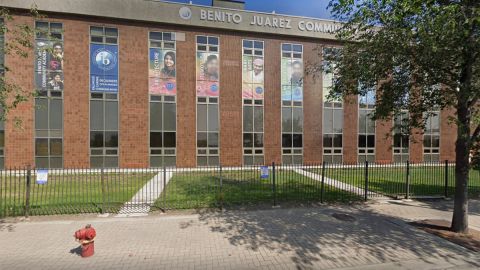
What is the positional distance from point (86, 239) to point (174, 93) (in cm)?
1693

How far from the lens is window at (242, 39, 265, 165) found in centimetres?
2280

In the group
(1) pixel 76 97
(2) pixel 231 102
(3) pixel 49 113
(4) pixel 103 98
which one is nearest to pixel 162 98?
(4) pixel 103 98

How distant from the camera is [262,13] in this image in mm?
22812

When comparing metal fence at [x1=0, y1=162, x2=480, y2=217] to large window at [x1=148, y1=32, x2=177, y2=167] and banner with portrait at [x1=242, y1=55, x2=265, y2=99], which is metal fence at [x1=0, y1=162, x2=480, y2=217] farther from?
banner with portrait at [x1=242, y1=55, x2=265, y2=99]

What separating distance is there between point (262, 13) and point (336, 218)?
18437mm

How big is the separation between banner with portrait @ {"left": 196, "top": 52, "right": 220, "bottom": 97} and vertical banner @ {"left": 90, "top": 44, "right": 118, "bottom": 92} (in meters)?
5.74

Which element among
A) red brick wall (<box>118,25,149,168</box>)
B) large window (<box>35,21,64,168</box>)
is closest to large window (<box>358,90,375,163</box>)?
red brick wall (<box>118,25,149,168</box>)

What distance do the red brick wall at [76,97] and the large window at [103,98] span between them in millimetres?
364

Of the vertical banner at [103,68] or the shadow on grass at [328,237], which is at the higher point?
the vertical banner at [103,68]

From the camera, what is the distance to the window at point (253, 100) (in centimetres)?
2280

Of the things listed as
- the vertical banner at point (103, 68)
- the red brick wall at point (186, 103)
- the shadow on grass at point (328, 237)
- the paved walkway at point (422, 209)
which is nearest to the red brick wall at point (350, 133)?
the red brick wall at point (186, 103)

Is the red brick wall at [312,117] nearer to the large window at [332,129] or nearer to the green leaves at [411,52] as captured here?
the large window at [332,129]

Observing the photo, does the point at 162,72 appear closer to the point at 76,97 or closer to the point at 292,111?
the point at 76,97

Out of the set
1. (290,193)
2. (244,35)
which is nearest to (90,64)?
(244,35)
